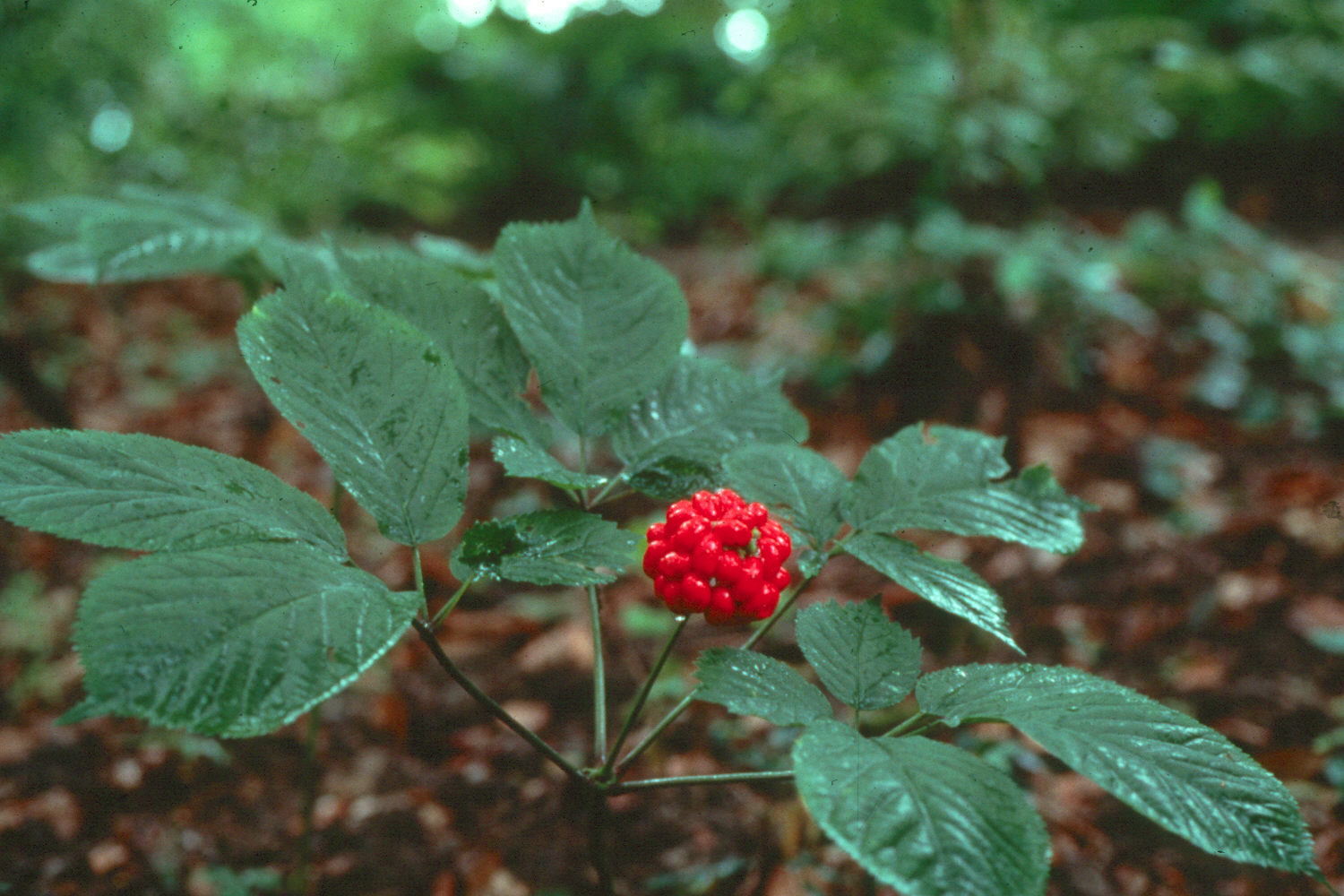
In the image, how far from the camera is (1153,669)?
1.70 m

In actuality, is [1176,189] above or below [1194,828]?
below

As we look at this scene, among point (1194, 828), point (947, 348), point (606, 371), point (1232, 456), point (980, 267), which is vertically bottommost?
point (1232, 456)

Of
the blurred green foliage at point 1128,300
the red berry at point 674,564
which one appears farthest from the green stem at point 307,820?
the blurred green foliage at point 1128,300

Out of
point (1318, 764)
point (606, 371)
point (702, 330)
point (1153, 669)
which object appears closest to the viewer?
point (606, 371)

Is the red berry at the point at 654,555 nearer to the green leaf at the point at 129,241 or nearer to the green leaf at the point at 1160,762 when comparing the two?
the green leaf at the point at 1160,762

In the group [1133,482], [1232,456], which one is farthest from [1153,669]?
[1232,456]

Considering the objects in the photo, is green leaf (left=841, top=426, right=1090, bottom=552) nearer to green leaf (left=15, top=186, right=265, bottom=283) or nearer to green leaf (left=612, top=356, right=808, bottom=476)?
green leaf (left=612, top=356, right=808, bottom=476)

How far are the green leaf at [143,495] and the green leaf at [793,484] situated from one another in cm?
47

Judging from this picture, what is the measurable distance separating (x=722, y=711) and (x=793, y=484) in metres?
1.03

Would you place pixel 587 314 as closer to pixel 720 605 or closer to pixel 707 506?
pixel 707 506

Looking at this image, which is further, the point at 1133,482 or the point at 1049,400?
the point at 1049,400

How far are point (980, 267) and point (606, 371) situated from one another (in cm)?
234

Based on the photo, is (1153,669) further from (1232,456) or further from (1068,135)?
(1068,135)

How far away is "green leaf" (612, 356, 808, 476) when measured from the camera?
3.20 ft
